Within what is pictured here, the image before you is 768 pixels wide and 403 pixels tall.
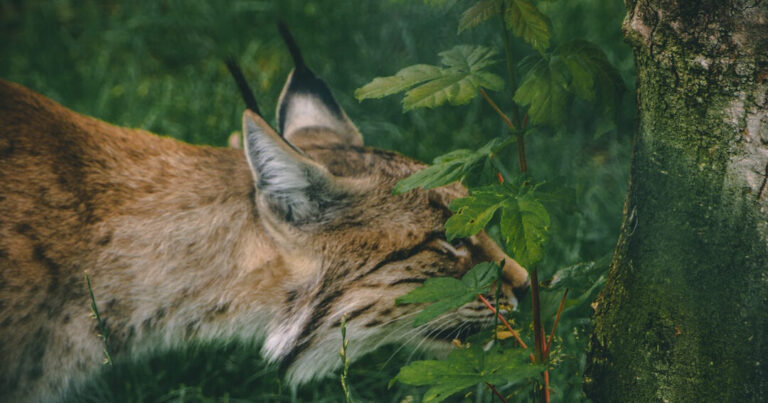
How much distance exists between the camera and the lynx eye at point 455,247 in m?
2.85

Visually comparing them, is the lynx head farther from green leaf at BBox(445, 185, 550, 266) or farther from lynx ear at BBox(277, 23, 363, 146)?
green leaf at BBox(445, 185, 550, 266)

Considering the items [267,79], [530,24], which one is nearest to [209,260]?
[530,24]

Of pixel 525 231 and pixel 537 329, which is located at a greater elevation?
pixel 525 231

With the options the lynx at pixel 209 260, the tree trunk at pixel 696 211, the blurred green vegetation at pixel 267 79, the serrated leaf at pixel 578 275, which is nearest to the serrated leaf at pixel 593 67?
the tree trunk at pixel 696 211

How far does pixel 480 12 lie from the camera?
2047mm

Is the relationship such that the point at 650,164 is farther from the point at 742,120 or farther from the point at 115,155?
the point at 115,155

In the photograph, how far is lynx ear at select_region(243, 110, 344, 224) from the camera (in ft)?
8.34

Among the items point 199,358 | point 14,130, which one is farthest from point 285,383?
point 14,130

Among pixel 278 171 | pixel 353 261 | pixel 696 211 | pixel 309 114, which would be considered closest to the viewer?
pixel 696 211

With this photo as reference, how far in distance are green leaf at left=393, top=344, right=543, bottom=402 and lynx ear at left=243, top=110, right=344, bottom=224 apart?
2.98 feet

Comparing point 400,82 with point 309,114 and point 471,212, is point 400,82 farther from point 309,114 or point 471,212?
point 309,114

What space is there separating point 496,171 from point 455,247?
0.61m

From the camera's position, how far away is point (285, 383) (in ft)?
9.61

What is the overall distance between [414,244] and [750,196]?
4.32ft
